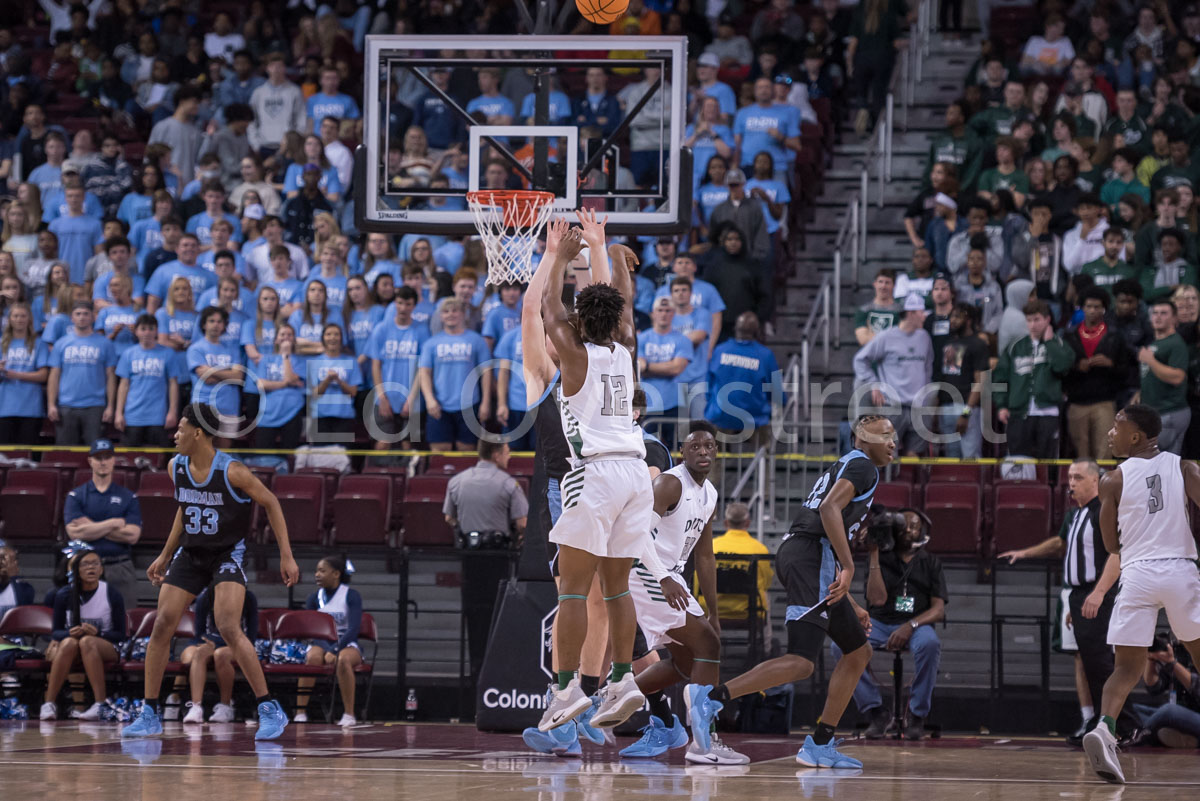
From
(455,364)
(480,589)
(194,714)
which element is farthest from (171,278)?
(194,714)

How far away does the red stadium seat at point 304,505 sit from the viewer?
14797 millimetres

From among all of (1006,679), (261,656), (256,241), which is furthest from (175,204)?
(1006,679)

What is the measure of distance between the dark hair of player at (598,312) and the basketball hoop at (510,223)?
2.39 m

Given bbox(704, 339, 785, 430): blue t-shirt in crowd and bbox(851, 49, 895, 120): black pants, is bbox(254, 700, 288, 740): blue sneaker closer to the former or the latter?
bbox(704, 339, 785, 430): blue t-shirt in crowd

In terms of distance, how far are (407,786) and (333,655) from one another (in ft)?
17.3

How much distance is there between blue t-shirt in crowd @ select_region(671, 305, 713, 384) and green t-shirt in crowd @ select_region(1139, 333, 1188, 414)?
14.0 ft

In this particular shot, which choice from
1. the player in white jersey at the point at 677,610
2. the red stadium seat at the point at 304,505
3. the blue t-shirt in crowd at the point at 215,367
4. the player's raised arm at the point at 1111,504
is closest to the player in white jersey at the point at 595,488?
the player in white jersey at the point at 677,610

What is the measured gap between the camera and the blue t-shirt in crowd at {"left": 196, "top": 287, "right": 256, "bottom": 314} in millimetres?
16913

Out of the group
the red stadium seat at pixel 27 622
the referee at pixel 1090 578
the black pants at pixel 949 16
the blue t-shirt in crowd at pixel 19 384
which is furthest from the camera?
the black pants at pixel 949 16

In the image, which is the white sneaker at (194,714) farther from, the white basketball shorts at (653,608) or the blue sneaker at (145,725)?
the white basketball shorts at (653,608)

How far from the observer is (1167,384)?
46.3ft

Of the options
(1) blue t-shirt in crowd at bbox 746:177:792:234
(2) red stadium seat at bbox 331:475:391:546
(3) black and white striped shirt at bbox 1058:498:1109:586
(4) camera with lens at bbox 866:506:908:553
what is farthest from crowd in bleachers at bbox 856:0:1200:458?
(2) red stadium seat at bbox 331:475:391:546

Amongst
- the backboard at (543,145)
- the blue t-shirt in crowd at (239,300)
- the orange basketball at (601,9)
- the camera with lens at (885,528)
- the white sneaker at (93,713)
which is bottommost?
the white sneaker at (93,713)

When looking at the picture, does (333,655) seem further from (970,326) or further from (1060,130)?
(1060,130)
